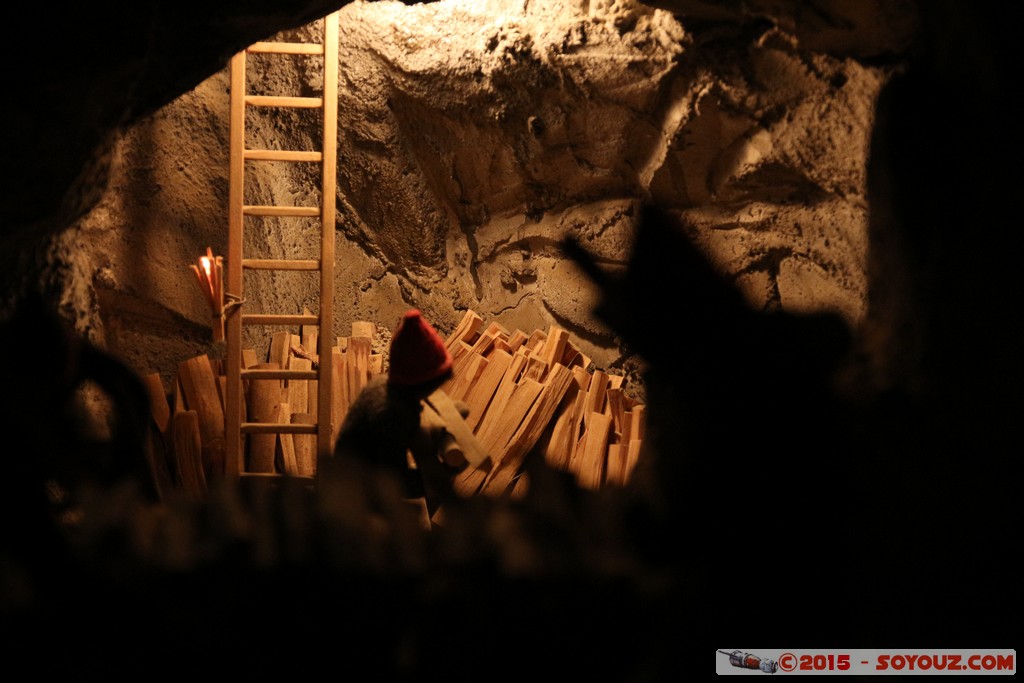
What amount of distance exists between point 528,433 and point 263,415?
1197 mm

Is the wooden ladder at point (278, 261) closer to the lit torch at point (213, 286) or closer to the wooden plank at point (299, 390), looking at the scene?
the lit torch at point (213, 286)

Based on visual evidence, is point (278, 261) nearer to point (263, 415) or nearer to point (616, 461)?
point (263, 415)

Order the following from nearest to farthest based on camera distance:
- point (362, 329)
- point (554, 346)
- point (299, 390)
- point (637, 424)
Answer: point (637, 424) → point (554, 346) → point (299, 390) → point (362, 329)

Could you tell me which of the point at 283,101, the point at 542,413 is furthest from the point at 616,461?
the point at 283,101

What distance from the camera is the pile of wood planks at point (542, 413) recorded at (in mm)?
3410

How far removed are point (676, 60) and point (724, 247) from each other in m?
0.73

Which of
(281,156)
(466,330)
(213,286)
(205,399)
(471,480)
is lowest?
(471,480)

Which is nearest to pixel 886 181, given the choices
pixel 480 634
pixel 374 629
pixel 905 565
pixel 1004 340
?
pixel 1004 340

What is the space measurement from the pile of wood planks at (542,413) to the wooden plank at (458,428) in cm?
115

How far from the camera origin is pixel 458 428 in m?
2.17

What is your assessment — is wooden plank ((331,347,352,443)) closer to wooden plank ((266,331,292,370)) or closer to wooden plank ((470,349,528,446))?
wooden plank ((266,331,292,370))

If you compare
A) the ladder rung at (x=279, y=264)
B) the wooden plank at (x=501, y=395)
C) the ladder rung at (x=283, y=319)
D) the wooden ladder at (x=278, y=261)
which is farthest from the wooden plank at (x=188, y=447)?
the wooden plank at (x=501, y=395)

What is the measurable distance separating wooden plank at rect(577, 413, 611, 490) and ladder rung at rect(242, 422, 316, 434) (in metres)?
1.13

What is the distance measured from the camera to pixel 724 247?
10.9 feet
